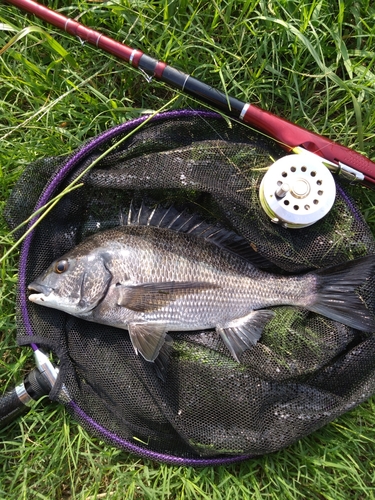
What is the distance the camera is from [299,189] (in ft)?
9.50

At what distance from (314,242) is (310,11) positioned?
5.04 feet

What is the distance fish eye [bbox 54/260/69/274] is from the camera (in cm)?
298

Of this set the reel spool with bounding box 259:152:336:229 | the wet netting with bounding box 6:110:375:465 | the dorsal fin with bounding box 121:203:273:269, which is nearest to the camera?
the reel spool with bounding box 259:152:336:229

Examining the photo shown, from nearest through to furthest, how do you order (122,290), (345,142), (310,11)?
(122,290) < (310,11) < (345,142)

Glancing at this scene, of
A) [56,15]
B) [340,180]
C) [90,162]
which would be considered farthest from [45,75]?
[340,180]

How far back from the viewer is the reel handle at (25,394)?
310 centimetres

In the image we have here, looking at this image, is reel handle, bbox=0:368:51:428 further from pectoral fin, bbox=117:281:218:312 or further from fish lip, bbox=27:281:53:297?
pectoral fin, bbox=117:281:218:312

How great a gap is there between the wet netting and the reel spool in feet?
0.47

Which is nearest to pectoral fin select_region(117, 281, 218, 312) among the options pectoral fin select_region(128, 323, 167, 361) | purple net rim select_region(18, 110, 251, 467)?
pectoral fin select_region(128, 323, 167, 361)

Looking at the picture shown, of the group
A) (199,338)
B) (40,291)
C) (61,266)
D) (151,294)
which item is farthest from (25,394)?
(199,338)

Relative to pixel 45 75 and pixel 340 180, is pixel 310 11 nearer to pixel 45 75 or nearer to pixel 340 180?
pixel 340 180

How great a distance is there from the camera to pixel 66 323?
3176mm

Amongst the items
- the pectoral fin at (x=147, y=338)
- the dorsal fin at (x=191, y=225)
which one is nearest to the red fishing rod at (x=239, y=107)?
the dorsal fin at (x=191, y=225)

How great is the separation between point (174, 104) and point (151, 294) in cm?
137
